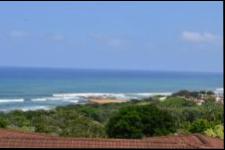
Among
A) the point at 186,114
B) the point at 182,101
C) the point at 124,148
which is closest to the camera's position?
the point at 124,148

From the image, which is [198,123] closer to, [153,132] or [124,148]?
[153,132]

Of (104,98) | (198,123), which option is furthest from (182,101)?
(198,123)

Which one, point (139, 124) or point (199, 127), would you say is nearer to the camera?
point (199, 127)

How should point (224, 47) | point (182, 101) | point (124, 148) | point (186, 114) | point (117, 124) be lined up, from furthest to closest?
point (182, 101) < point (186, 114) < point (117, 124) < point (124, 148) < point (224, 47)

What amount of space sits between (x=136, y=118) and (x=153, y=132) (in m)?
1.06

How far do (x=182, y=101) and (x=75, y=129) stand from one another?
2471cm

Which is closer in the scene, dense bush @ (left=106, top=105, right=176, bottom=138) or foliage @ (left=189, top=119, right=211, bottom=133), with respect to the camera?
foliage @ (left=189, top=119, right=211, bottom=133)

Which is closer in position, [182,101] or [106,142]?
[106,142]

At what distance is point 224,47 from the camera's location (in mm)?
6176

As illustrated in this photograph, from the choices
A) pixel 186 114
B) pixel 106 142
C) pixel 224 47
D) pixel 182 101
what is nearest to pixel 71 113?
pixel 186 114

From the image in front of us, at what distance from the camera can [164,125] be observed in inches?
1051

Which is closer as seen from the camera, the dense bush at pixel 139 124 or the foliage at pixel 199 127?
the foliage at pixel 199 127

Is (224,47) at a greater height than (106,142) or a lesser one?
greater

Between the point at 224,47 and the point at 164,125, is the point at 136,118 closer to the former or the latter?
the point at 164,125
